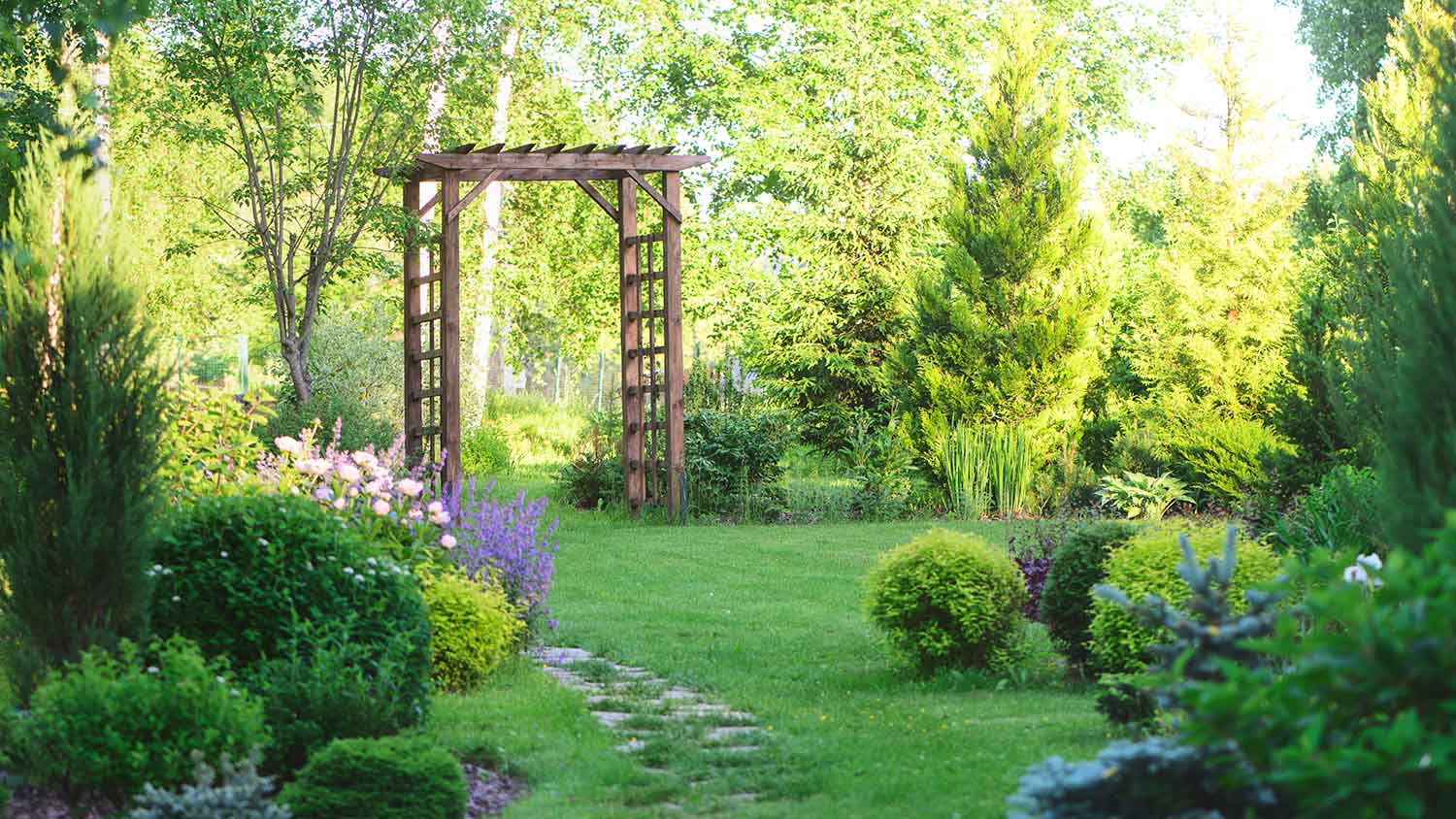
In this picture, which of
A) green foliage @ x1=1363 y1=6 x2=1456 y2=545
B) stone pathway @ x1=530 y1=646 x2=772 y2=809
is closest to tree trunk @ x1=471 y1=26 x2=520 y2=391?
stone pathway @ x1=530 y1=646 x2=772 y2=809

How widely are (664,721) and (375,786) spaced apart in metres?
A: 1.84

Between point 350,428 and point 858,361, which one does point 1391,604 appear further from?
point 858,361

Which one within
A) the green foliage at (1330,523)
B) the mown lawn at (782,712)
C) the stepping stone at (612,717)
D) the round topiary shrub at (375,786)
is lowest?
the stepping stone at (612,717)

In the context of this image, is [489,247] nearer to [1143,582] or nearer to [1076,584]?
[1076,584]

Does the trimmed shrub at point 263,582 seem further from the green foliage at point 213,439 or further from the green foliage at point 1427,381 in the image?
the green foliage at point 1427,381

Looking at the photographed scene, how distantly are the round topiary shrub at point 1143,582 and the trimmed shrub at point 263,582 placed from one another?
106 inches

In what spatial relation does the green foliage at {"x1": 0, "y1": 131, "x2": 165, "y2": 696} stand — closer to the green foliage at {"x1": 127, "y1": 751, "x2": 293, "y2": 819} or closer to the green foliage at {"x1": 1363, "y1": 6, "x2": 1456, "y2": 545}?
the green foliage at {"x1": 127, "y1": 751, "x2": 293, "y2": 819}

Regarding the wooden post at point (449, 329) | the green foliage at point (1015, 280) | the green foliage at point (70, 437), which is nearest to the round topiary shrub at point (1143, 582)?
the green foliage at point (70, 437)

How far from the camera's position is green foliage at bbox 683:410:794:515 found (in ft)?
49.1

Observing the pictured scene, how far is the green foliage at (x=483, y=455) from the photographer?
18938 mm

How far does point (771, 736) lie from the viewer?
18.1ft

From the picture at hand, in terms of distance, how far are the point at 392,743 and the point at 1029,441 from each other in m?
11.0

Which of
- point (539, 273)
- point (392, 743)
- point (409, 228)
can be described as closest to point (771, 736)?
point (392, 743)

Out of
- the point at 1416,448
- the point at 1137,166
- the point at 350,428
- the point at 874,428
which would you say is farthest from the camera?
the point at 1137,166
